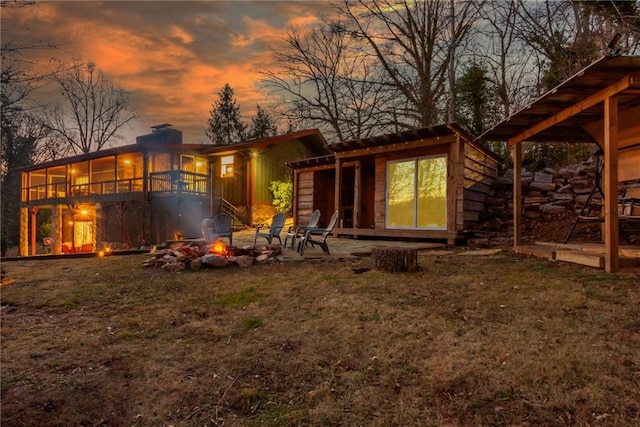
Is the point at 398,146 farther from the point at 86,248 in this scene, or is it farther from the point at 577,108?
the point at 86,248

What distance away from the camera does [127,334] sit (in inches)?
126

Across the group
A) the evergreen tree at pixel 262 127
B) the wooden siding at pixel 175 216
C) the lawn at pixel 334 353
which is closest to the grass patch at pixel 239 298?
the lawn at pixel 334 353

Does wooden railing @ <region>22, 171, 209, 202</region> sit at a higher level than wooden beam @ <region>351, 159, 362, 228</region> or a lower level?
higher

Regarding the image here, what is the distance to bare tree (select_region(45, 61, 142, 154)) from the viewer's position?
26016 mm

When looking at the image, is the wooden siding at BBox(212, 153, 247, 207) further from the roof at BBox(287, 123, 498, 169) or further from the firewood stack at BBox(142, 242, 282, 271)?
the firewood stack at BBox(142, 242, 282, 271)

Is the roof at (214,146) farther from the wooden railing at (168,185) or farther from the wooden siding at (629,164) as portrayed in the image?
the wooden siding at (629,164)

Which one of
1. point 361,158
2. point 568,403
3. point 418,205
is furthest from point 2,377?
point 361,158

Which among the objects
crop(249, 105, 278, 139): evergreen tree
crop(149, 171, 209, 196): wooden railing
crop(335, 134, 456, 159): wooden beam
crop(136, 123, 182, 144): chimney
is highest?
crop(249, 105, 278, 139): evergreen tree

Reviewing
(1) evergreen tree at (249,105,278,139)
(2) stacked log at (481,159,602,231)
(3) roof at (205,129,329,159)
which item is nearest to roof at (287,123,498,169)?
(2) stacked log at (481,159,602,231)

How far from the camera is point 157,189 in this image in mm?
16016

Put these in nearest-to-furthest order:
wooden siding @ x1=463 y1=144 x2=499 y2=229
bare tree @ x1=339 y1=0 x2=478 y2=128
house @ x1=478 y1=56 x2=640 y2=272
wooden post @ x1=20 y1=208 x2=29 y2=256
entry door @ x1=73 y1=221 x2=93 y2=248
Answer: house @ x1=478 y1=56 x2=640 y2=272, wooden siding @ x1=463 y1=144 x2=499 y2=229, bare tree @ x1=339 y1=0 x2=478 y2=128, entry door @ x1=73 y1=221 x2=93 y2=248, wooden post @ x1=20 y1=208 x2=29 y2=256

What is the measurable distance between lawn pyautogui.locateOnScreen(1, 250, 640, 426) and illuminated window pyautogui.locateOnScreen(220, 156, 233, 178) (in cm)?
1350

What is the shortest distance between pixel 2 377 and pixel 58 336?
0.67m

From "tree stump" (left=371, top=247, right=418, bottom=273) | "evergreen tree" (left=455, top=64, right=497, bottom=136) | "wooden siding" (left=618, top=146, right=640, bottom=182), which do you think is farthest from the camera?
"evergreen tree" (left=455, top=64, right=497, bottom=136)
